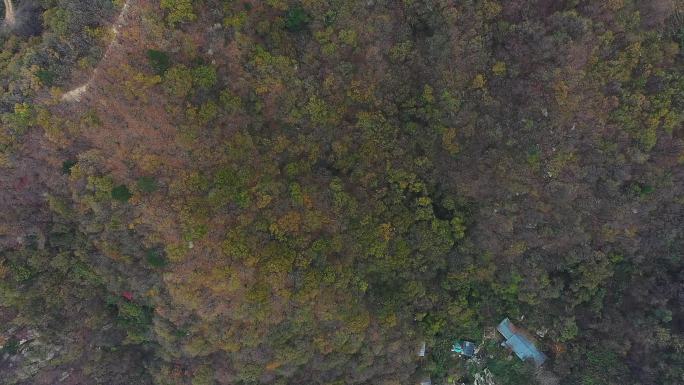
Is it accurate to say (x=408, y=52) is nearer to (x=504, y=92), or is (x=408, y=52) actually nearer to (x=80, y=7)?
(x=504, y=92)

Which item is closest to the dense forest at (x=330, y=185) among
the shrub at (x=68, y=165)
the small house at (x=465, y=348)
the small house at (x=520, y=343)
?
the shrub at (x=68, y=165)

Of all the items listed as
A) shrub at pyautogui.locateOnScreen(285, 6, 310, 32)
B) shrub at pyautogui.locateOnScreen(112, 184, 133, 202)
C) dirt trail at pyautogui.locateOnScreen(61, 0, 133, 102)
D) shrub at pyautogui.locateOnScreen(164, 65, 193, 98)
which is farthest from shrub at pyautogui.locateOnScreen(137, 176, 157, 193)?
shrub at pyautogui.locateOnScreen(285, 6, 310, 32)

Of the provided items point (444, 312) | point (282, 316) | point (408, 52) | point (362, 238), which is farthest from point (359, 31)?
point (444, 312)

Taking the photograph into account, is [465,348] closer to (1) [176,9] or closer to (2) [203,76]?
(2) [203,76]

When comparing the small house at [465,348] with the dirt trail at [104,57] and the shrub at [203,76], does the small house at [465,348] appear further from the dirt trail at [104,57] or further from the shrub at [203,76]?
the dirt trail at [104,57]

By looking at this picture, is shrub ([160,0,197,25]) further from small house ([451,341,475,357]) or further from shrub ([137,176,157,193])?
small house ([451,341,475,357])

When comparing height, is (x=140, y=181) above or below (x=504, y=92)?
below
